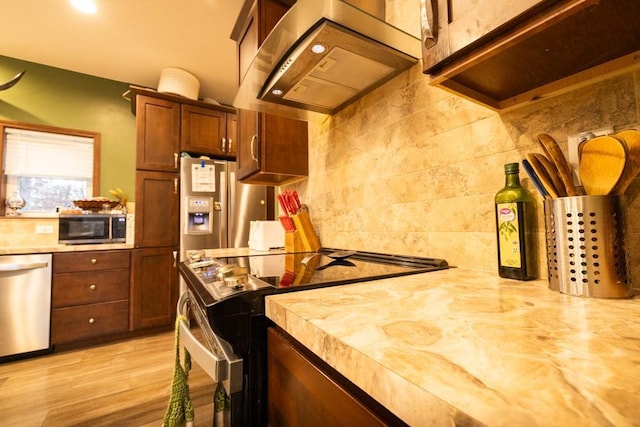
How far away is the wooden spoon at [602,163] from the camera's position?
1.64ft

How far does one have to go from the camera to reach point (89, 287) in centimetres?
242

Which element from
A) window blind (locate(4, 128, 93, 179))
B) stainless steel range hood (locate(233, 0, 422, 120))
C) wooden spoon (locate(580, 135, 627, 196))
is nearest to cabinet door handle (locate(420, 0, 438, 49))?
stainless steel range hood (locate(233, 0, 422, 120))

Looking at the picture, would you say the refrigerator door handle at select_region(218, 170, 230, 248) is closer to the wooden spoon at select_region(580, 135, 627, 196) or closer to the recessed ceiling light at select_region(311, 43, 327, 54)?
the recessed ceiling light at select_region(311, 43, 327, 54)

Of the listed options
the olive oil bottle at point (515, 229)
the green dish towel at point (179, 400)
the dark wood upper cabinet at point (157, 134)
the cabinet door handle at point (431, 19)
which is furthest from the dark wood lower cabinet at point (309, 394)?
the dark wood upper cabinet at point (157, 134)

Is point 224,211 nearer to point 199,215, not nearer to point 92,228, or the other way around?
point 199,215

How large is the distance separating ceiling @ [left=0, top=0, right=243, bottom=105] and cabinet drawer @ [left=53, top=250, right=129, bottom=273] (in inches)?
73.3

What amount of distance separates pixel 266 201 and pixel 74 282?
179cm

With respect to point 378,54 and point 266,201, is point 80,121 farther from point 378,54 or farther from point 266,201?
point 378,54

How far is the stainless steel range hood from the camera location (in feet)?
2.74

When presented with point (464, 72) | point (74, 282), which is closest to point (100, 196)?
point (74, 282)

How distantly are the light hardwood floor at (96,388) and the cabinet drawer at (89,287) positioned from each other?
0.42 meters

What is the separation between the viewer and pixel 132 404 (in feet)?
5.26

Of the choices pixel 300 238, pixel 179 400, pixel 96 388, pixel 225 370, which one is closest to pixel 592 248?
pixel 225 370

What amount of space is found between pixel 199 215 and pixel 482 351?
114 inches
